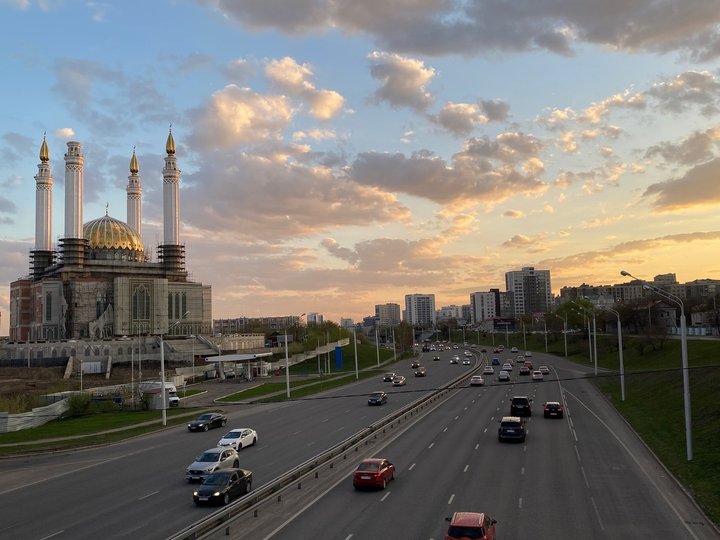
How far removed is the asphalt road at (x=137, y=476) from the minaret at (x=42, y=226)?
98.0 metres

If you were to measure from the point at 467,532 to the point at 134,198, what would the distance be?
148 metres

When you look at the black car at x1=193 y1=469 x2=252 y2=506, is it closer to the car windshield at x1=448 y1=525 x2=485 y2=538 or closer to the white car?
the car windshield at x1=448 y1=525 x2=485 y2=538

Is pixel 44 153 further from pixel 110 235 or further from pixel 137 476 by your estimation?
pixel 137 476

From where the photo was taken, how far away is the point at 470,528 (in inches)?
671

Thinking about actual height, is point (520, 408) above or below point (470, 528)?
below

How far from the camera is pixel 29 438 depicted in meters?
43.2

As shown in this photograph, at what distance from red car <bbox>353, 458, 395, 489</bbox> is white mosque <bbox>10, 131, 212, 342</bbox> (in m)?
102

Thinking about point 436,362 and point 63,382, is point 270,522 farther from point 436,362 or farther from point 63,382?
point 436,362

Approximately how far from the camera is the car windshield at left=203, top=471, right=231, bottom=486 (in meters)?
23.5

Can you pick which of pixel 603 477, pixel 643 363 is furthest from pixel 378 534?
pixel 643 363

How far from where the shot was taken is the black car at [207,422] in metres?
45.0

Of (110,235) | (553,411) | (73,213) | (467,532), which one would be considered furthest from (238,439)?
(110,235)

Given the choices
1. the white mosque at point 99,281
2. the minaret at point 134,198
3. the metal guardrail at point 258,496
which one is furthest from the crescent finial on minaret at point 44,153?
the metal guardrail at point 258,496

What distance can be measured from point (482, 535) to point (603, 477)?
40.4 feet
